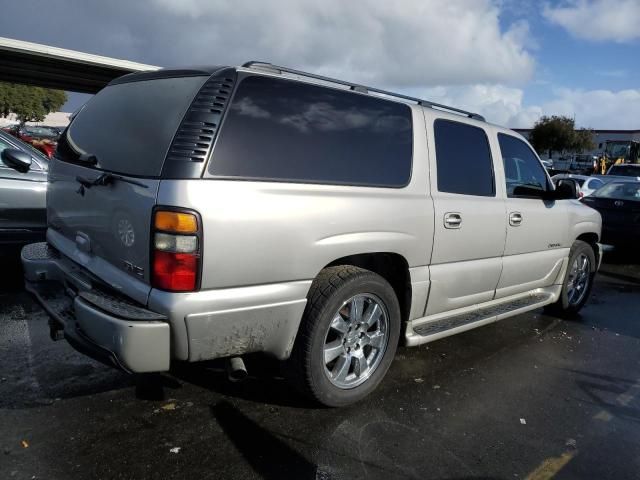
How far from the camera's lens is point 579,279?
5637 mm

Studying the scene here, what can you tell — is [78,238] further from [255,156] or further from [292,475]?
[292,475]

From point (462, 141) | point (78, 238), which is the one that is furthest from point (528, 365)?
point (78, 238)

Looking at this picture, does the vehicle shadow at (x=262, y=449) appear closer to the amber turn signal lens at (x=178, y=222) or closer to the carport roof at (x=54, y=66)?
the amber turn signal lens at (x=178, y=222)

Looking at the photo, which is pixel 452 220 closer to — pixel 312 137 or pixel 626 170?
pixel 312 137

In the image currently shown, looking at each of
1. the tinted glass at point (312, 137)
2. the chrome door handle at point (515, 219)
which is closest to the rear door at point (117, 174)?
the tinted glass at point (312, 137)

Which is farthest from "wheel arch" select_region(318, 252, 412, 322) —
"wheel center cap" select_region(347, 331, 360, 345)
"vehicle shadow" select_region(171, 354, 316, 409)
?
"vehicle shadow" select_region(171, 354, 316, 409)

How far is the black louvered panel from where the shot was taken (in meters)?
2.45

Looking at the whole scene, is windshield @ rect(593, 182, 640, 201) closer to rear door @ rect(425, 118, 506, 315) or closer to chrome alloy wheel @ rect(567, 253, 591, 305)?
chrome alloy wheel @ rect(567, 253, 591, 305)

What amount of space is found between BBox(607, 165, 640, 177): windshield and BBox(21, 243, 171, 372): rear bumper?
18096mm

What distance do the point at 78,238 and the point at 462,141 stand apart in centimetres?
283

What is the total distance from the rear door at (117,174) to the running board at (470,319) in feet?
6.52

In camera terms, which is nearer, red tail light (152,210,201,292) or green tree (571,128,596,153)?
red tail light (152,210,201,292)

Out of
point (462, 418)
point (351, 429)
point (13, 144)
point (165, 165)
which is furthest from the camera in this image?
point (13, 144)

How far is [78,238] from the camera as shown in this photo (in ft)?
9.88
